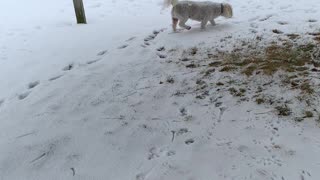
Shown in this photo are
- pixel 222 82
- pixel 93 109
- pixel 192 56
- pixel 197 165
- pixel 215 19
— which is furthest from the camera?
pixel 215 19

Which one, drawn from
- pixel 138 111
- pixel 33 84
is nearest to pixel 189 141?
pixel 138 111

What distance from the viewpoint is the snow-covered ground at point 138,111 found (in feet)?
10.8

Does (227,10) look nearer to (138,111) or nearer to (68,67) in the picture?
(68,67)

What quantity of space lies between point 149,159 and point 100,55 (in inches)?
113

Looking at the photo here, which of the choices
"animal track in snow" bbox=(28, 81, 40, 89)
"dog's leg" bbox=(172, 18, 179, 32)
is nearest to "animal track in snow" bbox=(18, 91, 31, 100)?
"animal track in snow" bbox=(28, 81, 40, 89)

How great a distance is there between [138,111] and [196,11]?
2846 millimetres

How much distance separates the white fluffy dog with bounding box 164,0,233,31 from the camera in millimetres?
6223

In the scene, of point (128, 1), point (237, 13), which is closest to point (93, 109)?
point (237, 13)

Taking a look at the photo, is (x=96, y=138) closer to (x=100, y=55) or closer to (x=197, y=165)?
(x=197, y=165)

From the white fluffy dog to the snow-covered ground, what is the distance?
0.24 m

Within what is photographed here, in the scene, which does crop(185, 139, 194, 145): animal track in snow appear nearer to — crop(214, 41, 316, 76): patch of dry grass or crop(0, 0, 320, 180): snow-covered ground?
crop(0, 0, 320, 180): snow-covered ground

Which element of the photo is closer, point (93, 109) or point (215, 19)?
point (93, 109)

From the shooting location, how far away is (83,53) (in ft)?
19.2

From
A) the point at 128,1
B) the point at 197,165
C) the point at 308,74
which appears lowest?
the point at 197,165
